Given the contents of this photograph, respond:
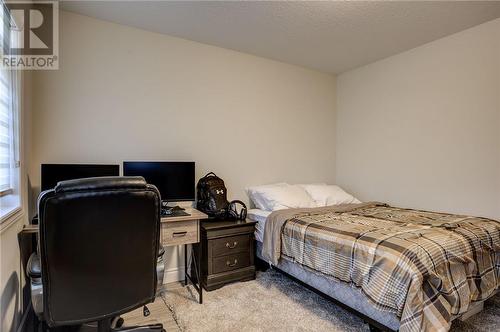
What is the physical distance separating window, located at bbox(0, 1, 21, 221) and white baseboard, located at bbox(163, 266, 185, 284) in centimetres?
148

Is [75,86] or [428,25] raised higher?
[428,25]

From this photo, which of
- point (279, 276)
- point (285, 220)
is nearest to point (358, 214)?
point (285, 220)

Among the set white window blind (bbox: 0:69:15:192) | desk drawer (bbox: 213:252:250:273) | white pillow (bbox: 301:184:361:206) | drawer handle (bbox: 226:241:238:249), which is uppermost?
white window blind (bbox: 0:69:15:192)

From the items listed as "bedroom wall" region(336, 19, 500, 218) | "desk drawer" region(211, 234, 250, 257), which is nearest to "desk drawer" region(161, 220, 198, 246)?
"desk drawer" region(211, 234, 250, 257)

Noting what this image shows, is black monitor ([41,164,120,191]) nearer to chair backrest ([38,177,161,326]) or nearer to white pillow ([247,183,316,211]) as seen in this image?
chair backrest ([38,177,161,326])

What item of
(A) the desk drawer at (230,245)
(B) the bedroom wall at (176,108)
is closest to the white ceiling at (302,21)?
(B) the bedroom wall at (176,108)

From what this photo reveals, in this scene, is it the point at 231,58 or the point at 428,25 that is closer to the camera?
the point at 428,25

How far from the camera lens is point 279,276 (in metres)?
3.02

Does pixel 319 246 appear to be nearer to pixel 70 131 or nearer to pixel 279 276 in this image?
pixel 279 276

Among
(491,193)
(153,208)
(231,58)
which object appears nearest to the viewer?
(153,208)

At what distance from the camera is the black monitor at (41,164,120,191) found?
2143 millimetres

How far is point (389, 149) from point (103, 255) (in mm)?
3388

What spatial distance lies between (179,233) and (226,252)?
62cm

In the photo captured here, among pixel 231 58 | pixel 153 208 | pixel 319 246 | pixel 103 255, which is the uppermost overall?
pixel 231 58
